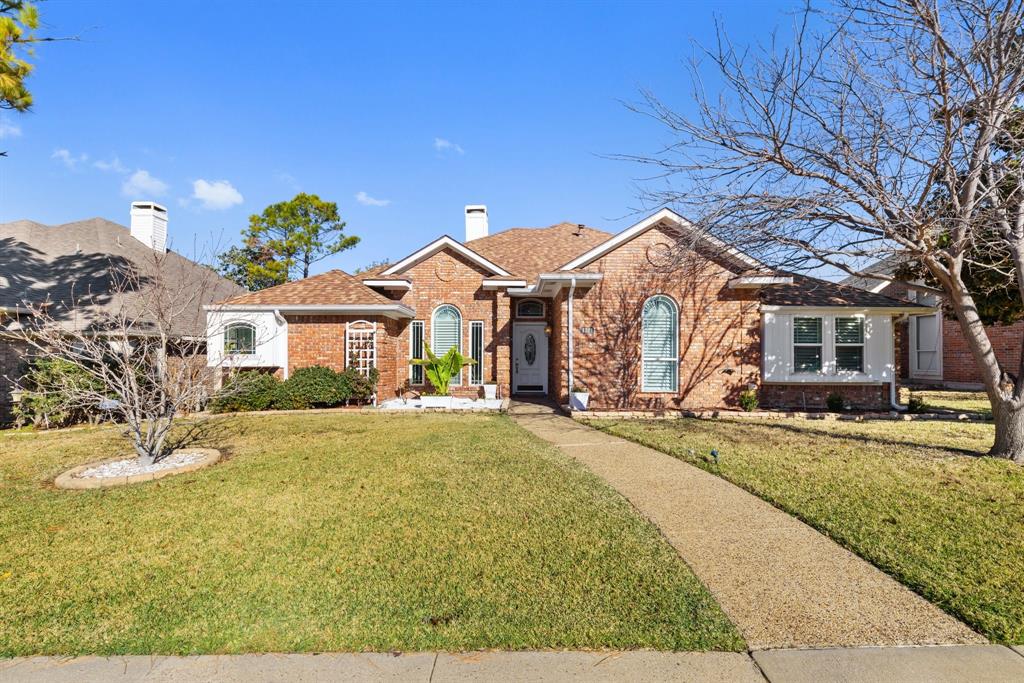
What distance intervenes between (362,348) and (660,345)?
820 cm

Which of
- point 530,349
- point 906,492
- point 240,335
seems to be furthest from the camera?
point 530,349

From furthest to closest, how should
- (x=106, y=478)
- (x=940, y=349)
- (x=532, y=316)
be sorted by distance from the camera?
1. (x=940, y=349)
2. (x=532, y=316)
3. (x=106, y=478)

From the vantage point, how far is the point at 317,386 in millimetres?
14258

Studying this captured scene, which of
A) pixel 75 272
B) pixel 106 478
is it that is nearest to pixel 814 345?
pixel 106 478

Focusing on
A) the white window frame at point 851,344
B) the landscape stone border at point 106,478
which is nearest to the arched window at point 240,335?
the landscape stone border at point 106,478

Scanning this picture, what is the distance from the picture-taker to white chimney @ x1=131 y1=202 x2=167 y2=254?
64.2ft

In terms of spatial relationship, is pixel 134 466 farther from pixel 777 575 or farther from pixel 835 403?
pixel 835 403

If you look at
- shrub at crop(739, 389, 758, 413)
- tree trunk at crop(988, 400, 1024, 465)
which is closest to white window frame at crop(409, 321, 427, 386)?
shrub at crop(739, 389, 758, 413)

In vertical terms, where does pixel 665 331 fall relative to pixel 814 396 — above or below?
above

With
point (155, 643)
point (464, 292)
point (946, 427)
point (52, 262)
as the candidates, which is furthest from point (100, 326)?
point (946, 427)

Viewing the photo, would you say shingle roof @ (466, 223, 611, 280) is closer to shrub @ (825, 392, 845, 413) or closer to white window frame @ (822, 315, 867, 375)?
white window frame @ (822, 315, 867, 375)

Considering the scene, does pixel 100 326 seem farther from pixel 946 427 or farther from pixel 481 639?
pixel 946 427

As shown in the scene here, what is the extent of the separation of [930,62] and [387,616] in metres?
9.90

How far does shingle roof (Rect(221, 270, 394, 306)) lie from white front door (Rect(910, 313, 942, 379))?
→ 21767 millimetres
